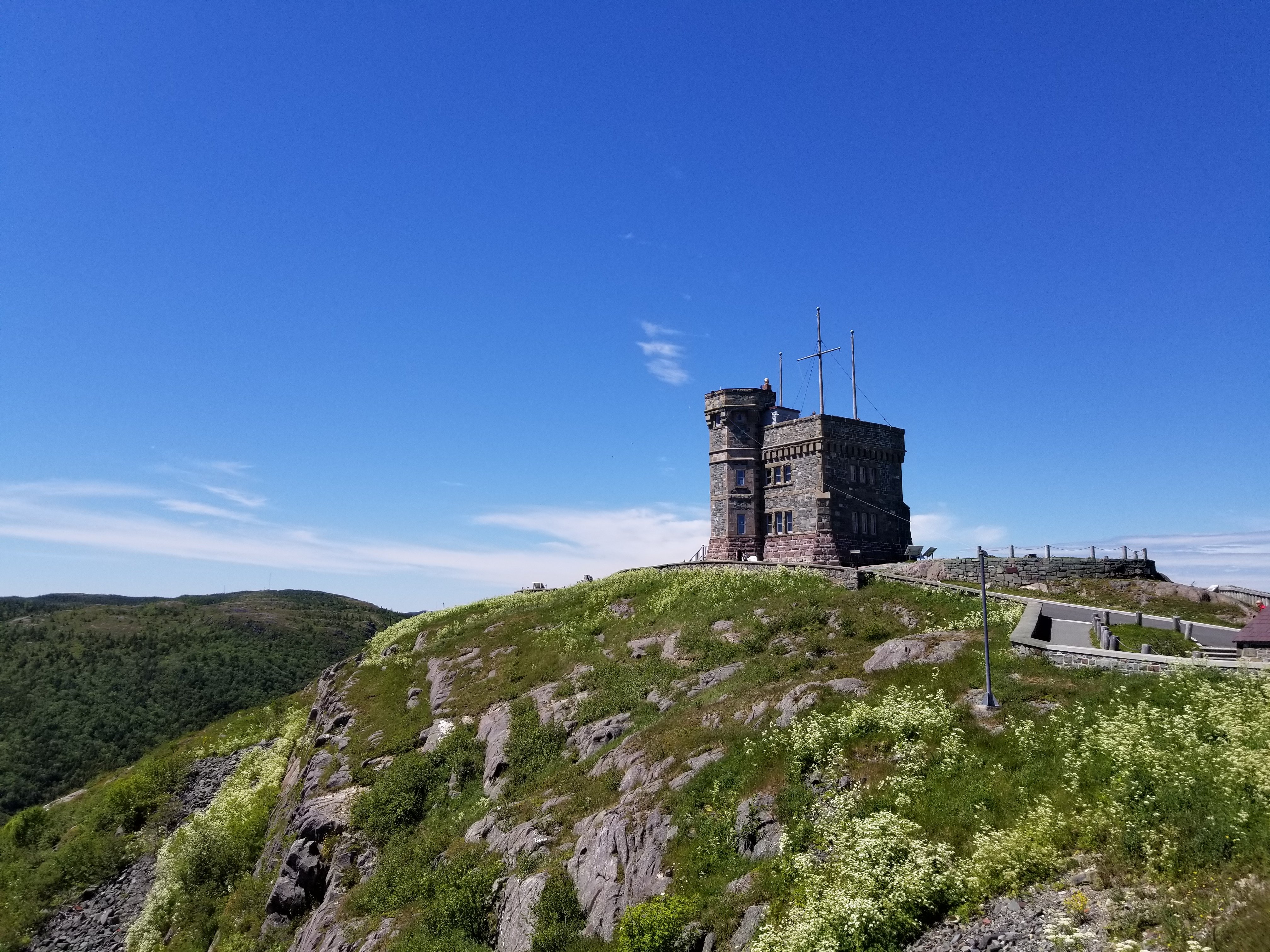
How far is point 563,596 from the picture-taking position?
189 ft

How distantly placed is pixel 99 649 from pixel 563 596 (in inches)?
4502

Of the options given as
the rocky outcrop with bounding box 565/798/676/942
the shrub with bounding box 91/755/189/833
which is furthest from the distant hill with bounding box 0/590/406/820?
the rocky outcrop with bounding box 565/798/676/942

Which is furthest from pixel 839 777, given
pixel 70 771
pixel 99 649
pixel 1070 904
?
pixel 99 649

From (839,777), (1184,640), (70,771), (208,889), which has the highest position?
(1184,640)

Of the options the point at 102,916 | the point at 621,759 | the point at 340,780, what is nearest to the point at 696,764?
the point at 621,759

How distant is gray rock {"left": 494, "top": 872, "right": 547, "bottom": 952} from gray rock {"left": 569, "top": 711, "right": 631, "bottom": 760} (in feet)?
26.5

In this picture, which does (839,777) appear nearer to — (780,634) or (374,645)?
(780,634)

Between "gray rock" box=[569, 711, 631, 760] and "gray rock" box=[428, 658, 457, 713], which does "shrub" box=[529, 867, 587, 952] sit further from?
"gray rock" box=[428, 658, 457, 713]

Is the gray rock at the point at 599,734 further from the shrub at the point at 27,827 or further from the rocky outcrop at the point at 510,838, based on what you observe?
the shrub at the point at 27,827

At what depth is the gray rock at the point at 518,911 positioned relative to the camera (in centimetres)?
2039

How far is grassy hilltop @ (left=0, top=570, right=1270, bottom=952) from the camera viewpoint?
13562 millimetres

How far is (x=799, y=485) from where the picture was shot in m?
56.4

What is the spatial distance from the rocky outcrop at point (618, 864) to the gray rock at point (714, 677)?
1008cm

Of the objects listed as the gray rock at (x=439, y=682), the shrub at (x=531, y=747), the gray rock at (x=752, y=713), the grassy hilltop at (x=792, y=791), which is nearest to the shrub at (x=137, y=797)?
the grassy hilltop at (x=792, y=791)
